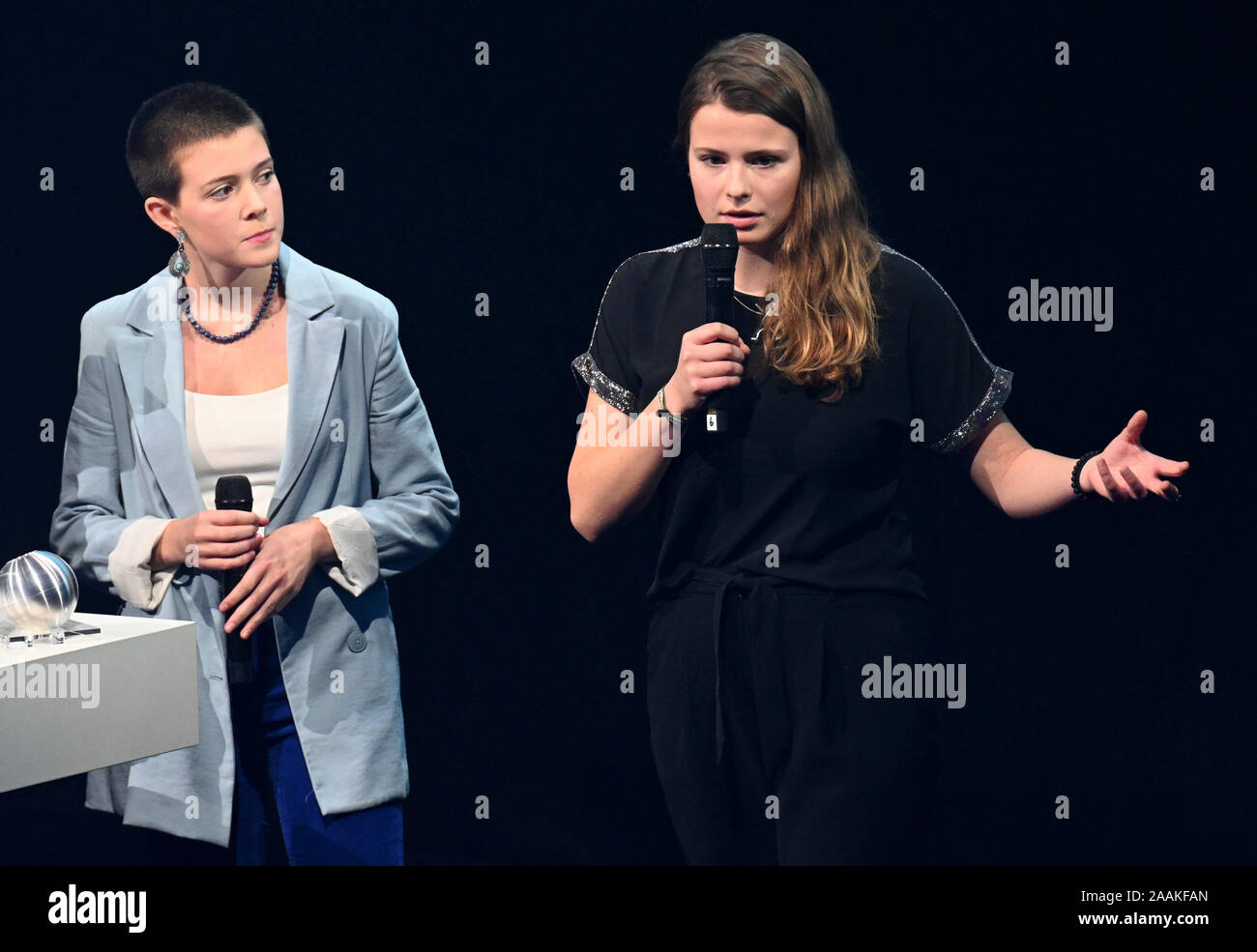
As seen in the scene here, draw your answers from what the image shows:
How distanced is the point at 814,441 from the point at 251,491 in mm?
1119

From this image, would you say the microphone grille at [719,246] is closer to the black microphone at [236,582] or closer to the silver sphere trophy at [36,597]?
the black microphone at [236,582]

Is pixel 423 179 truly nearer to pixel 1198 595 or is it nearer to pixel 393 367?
pixel 393 367

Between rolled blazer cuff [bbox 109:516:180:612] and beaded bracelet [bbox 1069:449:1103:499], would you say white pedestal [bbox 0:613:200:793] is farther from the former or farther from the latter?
beaded bracelet [bbox 1069:449:1103:499]

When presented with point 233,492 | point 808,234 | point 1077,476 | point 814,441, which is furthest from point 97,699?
point 1077,476

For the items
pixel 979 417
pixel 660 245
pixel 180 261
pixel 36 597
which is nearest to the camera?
pixel 36 597

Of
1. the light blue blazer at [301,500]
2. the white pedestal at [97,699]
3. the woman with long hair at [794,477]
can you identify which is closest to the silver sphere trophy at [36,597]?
the white pedestal at [97,699]

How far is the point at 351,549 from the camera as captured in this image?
3154 millimetres

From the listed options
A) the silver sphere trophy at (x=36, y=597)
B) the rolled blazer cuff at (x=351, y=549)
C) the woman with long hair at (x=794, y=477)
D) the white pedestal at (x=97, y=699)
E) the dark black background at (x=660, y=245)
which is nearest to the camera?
the white pedestal at (x=97, y=699)

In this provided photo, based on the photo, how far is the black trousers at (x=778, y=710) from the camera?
273 cm

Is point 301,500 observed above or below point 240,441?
below

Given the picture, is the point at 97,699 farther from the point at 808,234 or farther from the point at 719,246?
the point at 808,234

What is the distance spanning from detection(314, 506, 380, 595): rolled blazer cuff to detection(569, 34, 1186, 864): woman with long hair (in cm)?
52

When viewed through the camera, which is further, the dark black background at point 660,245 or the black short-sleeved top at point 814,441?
the dark black background at point 660,245

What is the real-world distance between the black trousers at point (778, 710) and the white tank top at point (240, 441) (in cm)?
91
